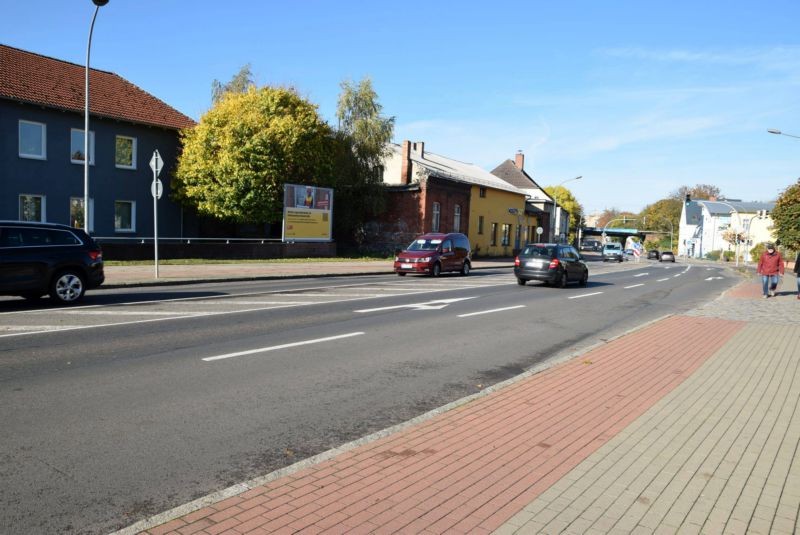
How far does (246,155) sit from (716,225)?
306 ft

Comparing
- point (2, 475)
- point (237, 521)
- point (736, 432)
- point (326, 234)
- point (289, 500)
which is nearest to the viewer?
point (237, 521)

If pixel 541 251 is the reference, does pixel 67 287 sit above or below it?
below

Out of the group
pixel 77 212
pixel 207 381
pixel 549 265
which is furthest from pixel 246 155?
pixel 207 381

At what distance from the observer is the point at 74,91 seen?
2992 cm

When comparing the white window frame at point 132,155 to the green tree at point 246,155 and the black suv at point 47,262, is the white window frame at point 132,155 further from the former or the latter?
the black suv at point 47,262

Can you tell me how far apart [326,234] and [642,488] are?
104 ft

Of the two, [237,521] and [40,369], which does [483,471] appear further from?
[40,369]

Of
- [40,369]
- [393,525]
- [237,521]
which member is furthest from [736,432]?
[40,369]

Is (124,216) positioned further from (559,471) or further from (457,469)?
(559,471)

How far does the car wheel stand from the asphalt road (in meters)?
0.46

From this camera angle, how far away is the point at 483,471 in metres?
4.31

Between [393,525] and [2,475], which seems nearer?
[393,525]

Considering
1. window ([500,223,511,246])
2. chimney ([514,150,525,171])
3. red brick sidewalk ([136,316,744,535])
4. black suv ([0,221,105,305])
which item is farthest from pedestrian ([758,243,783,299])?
chimney ([514,150,525,171])

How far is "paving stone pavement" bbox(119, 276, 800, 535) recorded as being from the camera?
355cm
